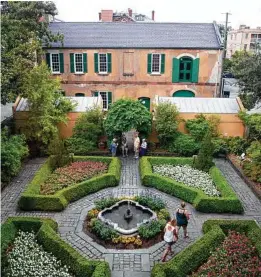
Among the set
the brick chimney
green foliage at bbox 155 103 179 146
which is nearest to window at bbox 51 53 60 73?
the brick chimney

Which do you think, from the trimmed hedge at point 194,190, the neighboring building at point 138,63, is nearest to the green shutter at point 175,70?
the neighboring building at point 138,63

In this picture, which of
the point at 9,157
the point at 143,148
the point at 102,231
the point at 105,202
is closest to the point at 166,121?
the point at 143,148

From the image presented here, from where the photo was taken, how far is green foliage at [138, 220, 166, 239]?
12.9m

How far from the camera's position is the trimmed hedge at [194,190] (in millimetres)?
15227

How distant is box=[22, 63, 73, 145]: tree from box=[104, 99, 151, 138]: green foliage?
3.05 meters

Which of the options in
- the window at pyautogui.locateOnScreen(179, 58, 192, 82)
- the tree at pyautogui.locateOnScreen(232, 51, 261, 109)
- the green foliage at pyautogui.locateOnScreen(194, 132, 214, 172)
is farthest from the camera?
the window at pyautogui.locateOnScreen(179, 58, 192, 82)

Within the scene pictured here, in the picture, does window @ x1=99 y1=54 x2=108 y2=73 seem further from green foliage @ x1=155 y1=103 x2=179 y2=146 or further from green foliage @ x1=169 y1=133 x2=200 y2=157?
green foliage @ x1=169 y1=133 x2=200 y2=157

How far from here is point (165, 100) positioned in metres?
24.4

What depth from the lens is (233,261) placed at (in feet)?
36.9

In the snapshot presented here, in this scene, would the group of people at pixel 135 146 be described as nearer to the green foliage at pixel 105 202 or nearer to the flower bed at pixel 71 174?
the flower bed at pixel 71 174

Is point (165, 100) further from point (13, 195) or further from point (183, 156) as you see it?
point (13, 195)

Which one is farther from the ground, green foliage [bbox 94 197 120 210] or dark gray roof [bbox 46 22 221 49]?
dark gray roof [bbox 46 22 221 49]

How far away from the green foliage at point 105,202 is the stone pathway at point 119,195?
0.66 meters

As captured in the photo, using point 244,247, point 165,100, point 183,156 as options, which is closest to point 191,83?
point 165,100
